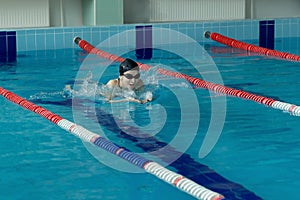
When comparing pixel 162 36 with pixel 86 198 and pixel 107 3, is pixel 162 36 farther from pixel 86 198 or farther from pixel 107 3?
pixel 86 198

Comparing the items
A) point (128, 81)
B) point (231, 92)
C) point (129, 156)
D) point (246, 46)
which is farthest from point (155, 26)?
point (129, 156)

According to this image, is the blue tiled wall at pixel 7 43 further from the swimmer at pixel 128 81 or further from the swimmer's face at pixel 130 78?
the swimmer's face at pixel 130 78

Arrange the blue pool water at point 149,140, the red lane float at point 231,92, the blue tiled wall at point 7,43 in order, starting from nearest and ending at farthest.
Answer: the blue pool water at point 149,140
the red lane float at point 231,92
the blue tiled wall at point 7,43

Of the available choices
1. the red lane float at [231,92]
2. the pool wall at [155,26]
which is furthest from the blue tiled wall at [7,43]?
the red lane float at [231,92]

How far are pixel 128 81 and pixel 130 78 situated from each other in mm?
32

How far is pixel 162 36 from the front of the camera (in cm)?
1013

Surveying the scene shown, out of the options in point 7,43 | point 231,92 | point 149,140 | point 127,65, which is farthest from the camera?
point 7,43

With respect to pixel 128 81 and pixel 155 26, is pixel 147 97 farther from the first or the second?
pixel 155 26

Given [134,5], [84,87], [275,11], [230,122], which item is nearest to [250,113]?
[230,122]

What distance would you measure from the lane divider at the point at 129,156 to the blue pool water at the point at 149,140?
0.05m

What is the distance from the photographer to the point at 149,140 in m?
4.84

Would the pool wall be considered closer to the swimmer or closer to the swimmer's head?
the swimmer

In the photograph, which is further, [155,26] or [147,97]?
[155,26]

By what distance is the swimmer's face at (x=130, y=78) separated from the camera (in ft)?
19.3
